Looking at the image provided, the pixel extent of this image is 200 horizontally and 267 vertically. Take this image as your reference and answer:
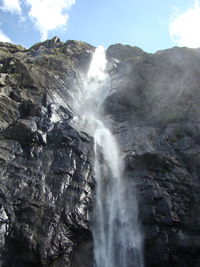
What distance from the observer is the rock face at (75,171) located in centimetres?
1424

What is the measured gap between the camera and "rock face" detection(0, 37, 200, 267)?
1424cm

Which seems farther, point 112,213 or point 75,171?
point 75,171

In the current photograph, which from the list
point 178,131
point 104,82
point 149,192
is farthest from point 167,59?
point 149,192

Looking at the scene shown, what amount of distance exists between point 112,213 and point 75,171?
3.54 m

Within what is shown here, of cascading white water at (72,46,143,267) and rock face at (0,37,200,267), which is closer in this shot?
rock face at (0,37,200,267)

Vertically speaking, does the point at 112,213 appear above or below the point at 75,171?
below

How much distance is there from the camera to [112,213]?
54.7ft

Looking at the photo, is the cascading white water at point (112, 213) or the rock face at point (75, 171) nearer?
the rock face at point (75, 171)

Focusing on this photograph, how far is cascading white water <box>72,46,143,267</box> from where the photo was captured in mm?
14938

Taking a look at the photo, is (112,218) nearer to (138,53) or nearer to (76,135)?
(76,135)

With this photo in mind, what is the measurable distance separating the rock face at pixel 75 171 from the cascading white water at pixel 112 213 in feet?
1.66

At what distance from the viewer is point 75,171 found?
17.6 meters

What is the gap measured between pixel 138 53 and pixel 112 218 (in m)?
40.7

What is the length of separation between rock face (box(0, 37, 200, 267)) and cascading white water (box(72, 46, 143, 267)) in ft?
1.66
